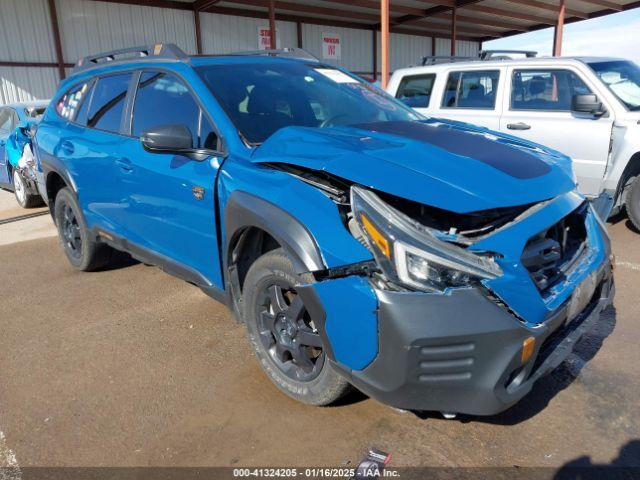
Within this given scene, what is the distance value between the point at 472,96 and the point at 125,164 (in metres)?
4.67

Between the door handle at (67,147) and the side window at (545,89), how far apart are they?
4.84 metres

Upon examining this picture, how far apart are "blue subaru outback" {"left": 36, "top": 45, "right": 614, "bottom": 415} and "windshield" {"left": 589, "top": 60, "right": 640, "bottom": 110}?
310 cm

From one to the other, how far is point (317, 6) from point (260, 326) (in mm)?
17549

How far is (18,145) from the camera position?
7.74 metres

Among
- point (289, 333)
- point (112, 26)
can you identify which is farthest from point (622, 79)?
point (112, 26)

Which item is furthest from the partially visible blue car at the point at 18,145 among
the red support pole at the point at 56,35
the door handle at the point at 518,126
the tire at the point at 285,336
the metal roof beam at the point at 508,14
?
the metal roof beam at the point at 508,14

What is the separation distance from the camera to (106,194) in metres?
3.95

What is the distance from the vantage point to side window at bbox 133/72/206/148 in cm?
315

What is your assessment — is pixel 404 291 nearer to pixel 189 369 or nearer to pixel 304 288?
pixel 304 288

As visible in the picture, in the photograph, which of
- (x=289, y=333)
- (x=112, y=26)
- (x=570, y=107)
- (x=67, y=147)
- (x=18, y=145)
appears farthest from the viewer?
(x=112, y=26)

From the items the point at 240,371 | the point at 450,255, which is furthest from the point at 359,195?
the point at 240,371

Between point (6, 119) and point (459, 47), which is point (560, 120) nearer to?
point (6, 119)

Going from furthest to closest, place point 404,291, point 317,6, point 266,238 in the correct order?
point 317,6, point 266,238, point 404,291

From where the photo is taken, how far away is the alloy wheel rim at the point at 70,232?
16.1ft
